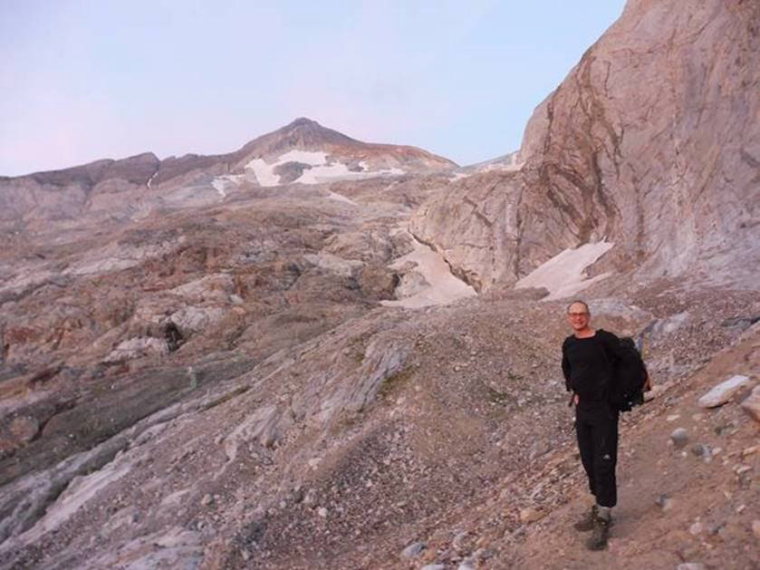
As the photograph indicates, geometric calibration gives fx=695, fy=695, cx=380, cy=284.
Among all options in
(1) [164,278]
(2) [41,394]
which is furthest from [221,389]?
(1) [164,278]

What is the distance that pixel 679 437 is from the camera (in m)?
7.07

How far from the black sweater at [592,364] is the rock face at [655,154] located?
960 centimetres

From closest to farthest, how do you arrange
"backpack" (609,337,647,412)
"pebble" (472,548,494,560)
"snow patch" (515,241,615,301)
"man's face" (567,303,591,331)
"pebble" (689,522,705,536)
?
"pebble" (689,522,705,536) < "backpack" (609,337,647,412) < "man's face" (567,303,591,331) < "pebble" (472,548,494,560) < "snow patch" (515,241,615,301)

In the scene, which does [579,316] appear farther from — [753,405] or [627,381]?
[753,405]

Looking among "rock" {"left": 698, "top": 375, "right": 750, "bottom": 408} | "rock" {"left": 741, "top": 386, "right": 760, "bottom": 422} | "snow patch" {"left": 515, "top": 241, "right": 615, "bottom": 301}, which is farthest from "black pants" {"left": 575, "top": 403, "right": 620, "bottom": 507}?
"snow patch" {"left": 515, "top": 241, "right": 615, "bottom": 301}

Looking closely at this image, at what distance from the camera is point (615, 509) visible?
6.42 metres

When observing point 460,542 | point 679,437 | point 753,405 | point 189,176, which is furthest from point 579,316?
point 189,176

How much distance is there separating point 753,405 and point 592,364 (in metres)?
1.70

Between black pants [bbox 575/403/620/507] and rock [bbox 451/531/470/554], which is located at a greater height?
black pants [bbox 575/403/620/507]

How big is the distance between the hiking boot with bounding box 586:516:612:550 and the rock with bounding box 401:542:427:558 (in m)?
2.59

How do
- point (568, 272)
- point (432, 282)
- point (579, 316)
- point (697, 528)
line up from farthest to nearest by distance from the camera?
point (432, 282) < point (568, 272) < point (579, 316) < point (697, 528)

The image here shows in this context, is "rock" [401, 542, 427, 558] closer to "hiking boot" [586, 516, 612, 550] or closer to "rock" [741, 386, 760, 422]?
"hiking boot" [586, 516, 612, 550]

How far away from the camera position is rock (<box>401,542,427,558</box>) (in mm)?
8000

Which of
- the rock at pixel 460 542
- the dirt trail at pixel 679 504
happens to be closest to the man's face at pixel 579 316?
the dirt trail at pixel 679 504
